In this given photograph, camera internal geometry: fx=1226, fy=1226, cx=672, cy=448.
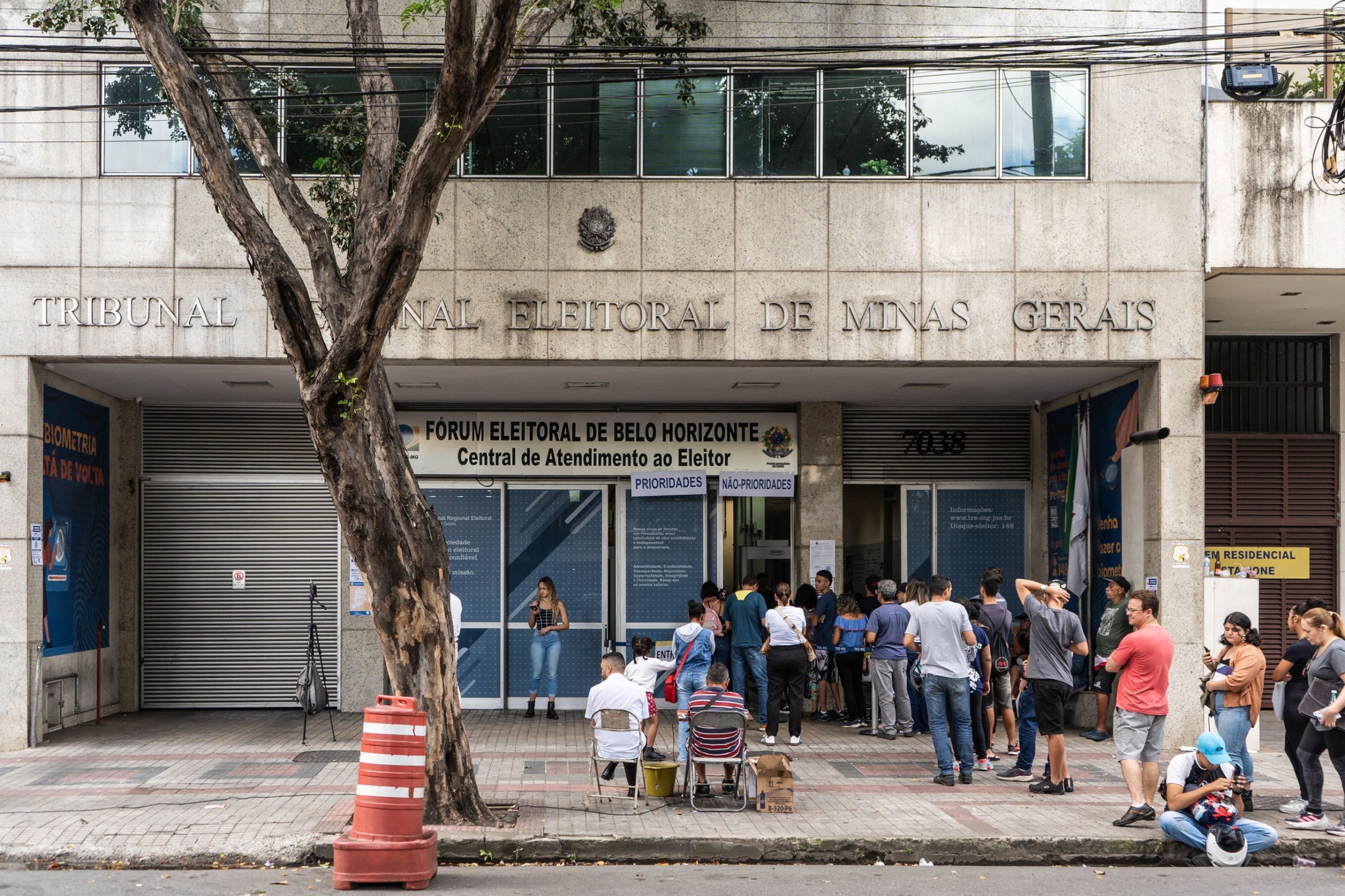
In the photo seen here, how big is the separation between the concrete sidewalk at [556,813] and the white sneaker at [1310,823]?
182 millimetres

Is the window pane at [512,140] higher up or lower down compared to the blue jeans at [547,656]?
higher up

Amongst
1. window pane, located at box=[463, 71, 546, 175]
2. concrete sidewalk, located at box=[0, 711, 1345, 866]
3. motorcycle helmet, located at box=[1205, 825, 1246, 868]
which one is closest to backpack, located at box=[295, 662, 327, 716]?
concrete sidewalk, located at box=[0, 711, 1345, 866]

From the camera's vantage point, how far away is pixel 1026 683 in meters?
10.8

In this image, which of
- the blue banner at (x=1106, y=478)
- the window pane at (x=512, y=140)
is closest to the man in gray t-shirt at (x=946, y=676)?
the blue banner at (x=1106, y=478)

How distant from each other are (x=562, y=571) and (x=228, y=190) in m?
7.57

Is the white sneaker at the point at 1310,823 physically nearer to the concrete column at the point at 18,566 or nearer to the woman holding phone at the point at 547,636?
the woman holding phone at the point at 547,636

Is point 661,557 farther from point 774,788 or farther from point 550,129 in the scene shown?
point 774,788

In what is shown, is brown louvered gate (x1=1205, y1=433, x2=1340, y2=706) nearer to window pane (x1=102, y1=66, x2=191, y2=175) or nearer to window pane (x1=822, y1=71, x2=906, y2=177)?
window pane (x1=822, y1=71, x2=906, y2=177)

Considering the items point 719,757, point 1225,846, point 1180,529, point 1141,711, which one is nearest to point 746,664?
point 719,757

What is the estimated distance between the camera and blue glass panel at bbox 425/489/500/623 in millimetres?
15367

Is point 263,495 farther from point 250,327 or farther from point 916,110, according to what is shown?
point 916,110

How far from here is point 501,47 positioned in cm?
827

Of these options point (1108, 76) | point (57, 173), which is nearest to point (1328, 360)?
point (1108, 76)

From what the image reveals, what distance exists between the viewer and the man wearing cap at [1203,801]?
337 inches
